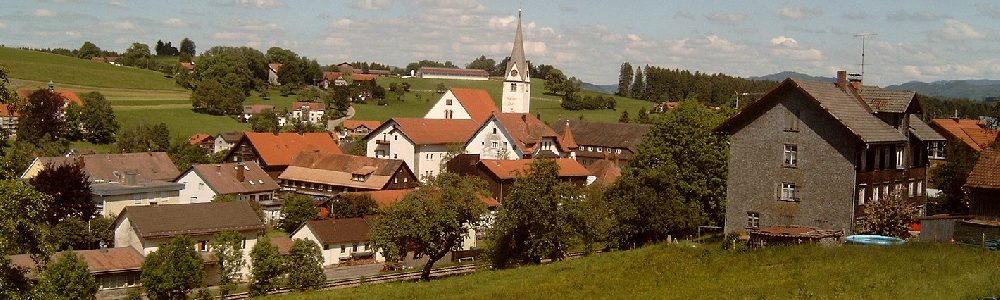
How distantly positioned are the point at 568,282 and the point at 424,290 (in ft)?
20.1

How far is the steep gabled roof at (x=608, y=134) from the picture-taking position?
9444 centimetres

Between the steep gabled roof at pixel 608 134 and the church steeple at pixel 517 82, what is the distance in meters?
5.41

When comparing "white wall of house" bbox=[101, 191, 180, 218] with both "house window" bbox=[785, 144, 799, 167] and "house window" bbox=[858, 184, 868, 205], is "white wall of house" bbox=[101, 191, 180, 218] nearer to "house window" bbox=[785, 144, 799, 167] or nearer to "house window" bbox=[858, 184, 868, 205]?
"house window" bbox=[785, 144, 799, 167]

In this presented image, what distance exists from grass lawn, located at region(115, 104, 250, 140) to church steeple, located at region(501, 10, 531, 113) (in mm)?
39861

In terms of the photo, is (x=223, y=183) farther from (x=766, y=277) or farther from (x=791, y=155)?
(x=766, y=277)

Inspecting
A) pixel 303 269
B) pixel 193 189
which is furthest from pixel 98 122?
pixel 303 269

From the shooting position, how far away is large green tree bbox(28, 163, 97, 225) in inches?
2088

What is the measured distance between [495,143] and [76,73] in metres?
96.3

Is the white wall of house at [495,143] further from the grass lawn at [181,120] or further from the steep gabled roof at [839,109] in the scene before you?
the grass lawn at [181,120]

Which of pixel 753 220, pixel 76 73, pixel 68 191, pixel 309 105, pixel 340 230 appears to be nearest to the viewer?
pixel 753 220

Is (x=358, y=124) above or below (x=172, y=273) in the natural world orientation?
above

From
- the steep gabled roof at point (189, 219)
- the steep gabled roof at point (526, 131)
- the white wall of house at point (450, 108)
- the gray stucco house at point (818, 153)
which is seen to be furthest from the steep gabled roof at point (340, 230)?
the white wall of house at point (450, 108)

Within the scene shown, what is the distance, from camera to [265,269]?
127 feet

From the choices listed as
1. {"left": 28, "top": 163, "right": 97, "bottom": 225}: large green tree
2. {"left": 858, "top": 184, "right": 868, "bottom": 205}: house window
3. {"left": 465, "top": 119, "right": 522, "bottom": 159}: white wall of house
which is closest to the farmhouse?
{"left": 28, "top": 163, "right": 97, "bottom": 225}: large green tree
